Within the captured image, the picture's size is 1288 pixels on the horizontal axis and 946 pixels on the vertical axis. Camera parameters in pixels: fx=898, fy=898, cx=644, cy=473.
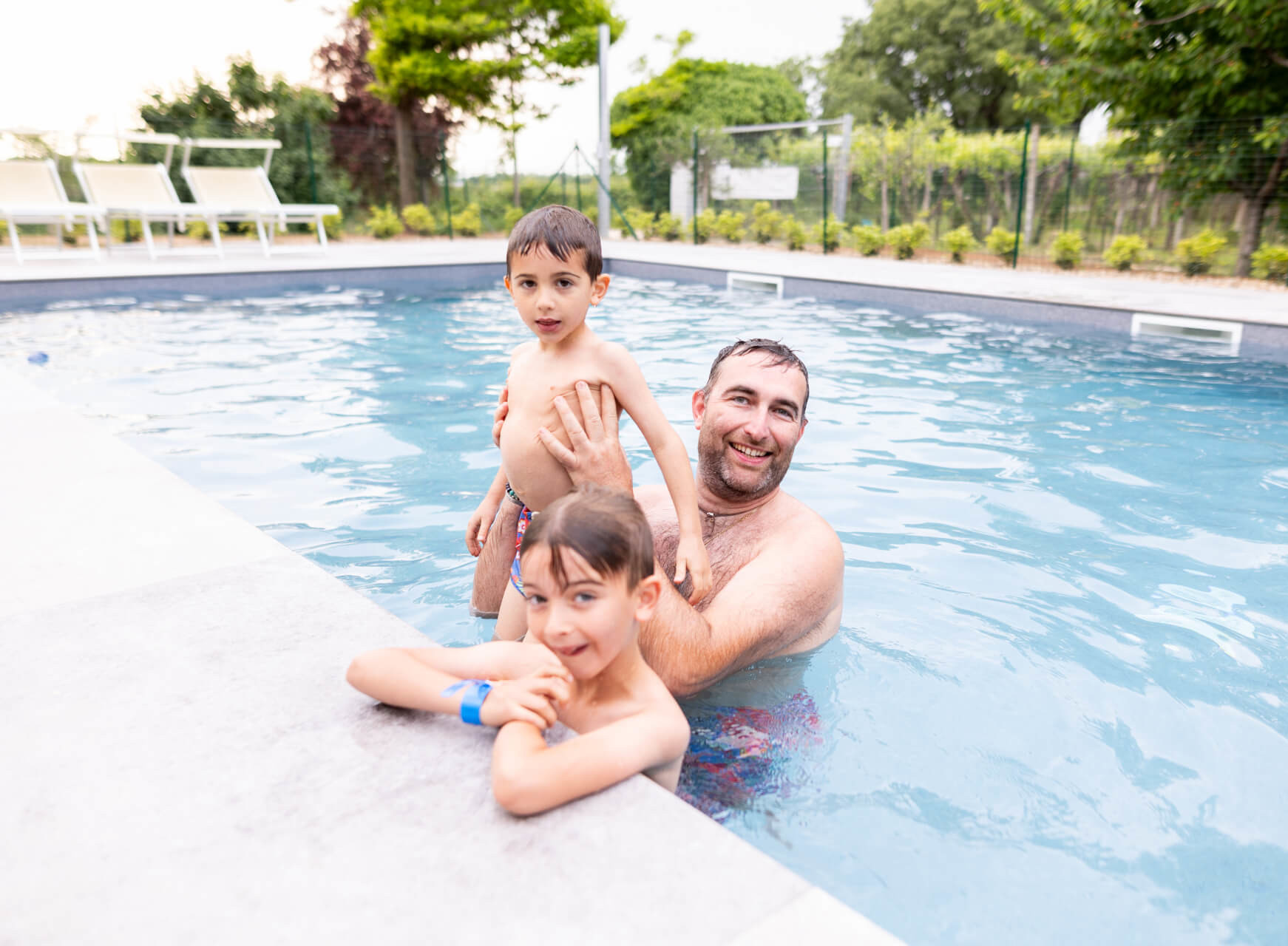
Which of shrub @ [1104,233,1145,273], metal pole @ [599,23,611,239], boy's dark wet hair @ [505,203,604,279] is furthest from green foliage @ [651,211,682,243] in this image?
boy's dark wet hair @ [505,203,604,279]

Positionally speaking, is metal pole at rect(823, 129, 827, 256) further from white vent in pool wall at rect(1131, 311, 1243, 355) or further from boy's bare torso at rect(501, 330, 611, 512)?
boy's bare torso at rect(501, 330, 611, 512)

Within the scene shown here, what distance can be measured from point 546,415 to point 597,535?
0.91 metres

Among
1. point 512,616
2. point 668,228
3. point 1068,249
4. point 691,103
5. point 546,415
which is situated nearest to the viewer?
point 546,415

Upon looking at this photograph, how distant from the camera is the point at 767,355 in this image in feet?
8.18

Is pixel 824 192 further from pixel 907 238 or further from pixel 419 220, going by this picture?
pixel 419 220

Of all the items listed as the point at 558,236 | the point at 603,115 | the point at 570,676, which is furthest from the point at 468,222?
the point at 570,676

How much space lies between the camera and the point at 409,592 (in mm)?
3643

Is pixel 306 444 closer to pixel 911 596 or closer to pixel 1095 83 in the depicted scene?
pixel 911 596

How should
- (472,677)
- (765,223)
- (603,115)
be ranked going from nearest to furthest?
(472,677), (765,223), (603,115)

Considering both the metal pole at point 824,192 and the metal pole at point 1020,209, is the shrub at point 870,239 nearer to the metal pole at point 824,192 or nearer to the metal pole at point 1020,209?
the metal pole at point 824,192

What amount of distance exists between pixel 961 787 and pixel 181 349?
764 cm

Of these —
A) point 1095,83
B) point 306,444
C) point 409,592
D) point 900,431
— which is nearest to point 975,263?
point 1095,83

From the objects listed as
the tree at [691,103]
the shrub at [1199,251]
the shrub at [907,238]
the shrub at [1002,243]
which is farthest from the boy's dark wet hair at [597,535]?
the tree at [691,103]

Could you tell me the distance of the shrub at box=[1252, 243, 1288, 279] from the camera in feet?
36.1
